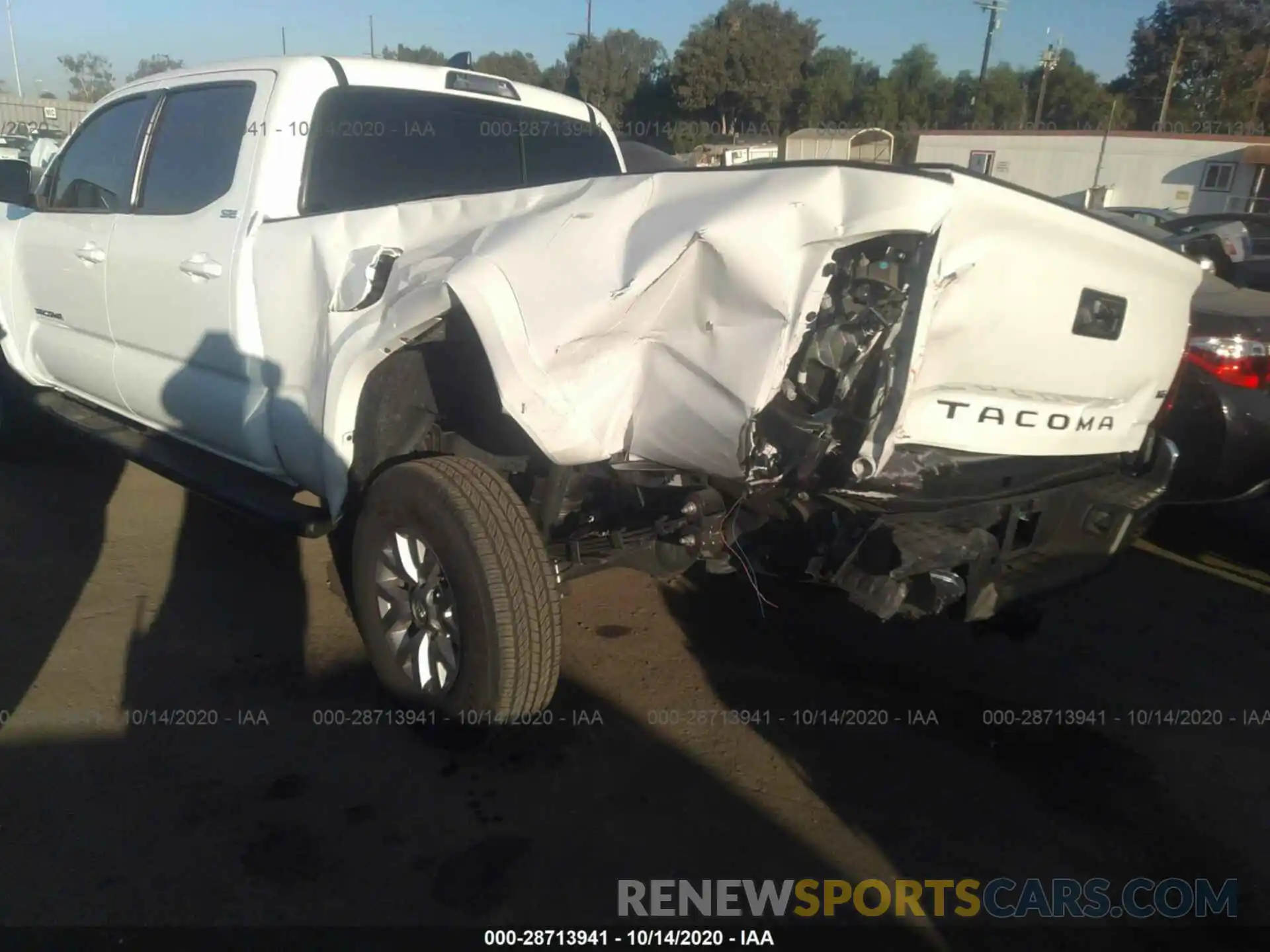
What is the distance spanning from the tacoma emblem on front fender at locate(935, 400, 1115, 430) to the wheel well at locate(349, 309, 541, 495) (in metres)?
1.28

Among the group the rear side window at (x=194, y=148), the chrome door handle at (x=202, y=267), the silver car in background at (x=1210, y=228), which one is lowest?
the silver car in background at (x=1210, y=228)

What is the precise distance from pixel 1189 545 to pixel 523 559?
3.99 m

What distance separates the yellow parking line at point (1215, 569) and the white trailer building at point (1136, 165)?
94.8ft

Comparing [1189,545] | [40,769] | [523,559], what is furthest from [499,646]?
[1189,545]

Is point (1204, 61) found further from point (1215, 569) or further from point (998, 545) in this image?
point (998, 545)

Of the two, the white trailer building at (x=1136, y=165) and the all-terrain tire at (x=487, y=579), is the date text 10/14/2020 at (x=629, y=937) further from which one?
the white trailer building at (x=1136, y=165)

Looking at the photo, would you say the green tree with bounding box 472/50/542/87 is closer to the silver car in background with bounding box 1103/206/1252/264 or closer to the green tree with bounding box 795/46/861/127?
the green tree with bounding box 795/46/861/127

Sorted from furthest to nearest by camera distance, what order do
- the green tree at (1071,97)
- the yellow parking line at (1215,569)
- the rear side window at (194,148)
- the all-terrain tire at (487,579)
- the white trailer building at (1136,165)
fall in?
the green tree at (1071,97), the white trailer building at (1136,165), the yellow parking line at (1215,569), the rear side window at (194,148), the all-terrain tire at (487,579)

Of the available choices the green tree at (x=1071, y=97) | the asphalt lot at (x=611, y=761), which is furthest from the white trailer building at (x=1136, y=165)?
the asphalt lot at (x=611, y=761)

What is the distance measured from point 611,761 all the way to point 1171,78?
5569cm

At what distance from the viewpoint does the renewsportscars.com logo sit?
2.60m

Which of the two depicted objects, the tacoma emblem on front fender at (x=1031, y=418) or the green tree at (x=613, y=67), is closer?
the tacoma emblem on front fender at (x=1031, y=418)

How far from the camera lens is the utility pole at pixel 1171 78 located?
157ft

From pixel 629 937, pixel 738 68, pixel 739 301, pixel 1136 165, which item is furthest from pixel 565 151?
pixel 738 68
